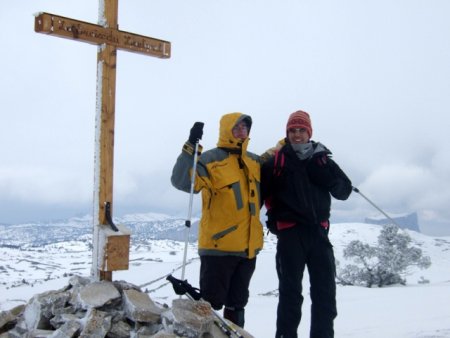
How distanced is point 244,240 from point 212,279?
49 centimetres

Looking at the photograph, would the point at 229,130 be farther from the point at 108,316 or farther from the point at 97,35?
the point at 108,316

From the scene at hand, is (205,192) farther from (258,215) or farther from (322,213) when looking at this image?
(322,213)

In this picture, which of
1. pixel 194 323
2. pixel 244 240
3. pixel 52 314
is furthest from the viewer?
pixel 244 240

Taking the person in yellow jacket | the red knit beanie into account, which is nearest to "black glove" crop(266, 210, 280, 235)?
the person in yellow jacket

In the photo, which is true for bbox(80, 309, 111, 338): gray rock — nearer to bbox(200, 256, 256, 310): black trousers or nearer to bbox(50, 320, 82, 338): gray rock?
bbox(50, 320, 82, 338): gray rock

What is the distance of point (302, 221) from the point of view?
14.6 feet

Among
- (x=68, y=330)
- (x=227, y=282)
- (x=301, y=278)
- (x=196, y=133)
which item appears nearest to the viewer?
(x=68, y=330)

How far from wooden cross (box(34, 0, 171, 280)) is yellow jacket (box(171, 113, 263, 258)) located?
0.81m

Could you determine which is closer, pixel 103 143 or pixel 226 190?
pixel 226 190

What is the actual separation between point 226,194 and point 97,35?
7.02 feet

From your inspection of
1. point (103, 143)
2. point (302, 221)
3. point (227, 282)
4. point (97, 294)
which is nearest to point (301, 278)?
point (302, 221)

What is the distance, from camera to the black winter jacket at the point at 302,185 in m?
4.47

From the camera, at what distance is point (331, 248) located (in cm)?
462

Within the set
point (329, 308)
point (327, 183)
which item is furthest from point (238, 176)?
point (329, 308)
